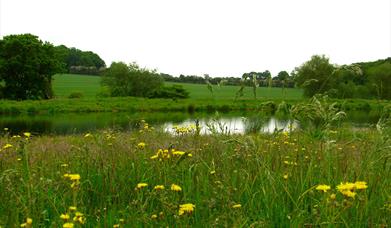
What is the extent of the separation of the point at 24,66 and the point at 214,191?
54445 millimetres

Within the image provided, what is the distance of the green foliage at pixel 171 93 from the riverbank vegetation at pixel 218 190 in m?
59.1

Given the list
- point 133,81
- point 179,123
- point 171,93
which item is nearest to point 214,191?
point 179,123

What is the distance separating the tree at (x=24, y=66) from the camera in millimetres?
53531

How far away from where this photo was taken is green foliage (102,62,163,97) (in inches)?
2645

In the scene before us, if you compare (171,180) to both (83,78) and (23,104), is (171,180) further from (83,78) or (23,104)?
(83,78)

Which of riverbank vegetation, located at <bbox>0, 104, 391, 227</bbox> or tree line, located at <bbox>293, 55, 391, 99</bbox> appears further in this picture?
tree line, located at <bbox>293, 55, 391, 99</bbox>

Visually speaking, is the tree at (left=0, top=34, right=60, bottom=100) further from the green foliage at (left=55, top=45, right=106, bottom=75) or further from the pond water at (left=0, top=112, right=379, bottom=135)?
the green foliage at (left=55, top=45, right=106, bottom=75)

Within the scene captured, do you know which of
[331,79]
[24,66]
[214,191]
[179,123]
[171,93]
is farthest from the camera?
[171,93]

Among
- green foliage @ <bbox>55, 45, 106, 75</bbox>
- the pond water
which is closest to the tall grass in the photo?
the pond water

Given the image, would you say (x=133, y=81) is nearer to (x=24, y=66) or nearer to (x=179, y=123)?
(x=24, y=66)

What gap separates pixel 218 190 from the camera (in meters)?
3.94

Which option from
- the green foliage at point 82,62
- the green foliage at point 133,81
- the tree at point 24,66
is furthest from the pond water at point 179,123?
the green foliage at point 82,62

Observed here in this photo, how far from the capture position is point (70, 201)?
4.25 m

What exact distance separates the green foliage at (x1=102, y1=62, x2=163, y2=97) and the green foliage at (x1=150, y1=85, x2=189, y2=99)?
4.95 ft
